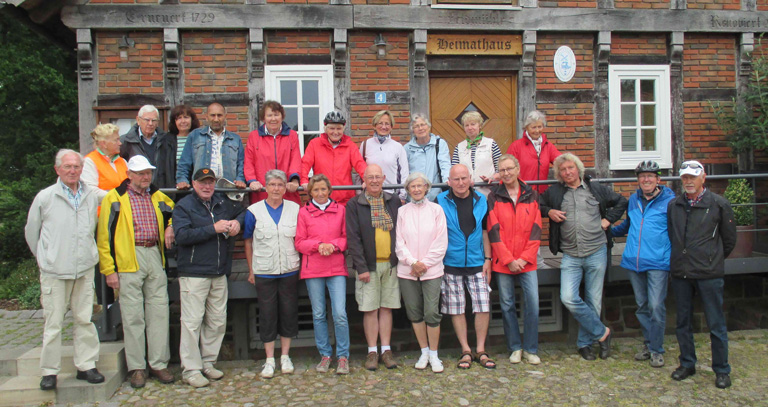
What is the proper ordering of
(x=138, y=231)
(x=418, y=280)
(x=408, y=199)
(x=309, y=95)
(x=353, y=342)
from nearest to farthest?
(x=138, y=231), (x=418, y=280), (x=408, y=199), (x=353, y=342), (x=309, y=95)

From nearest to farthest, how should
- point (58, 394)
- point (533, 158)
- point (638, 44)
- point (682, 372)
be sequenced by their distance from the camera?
point (58, 394), point (682, 372), point (533, 158), point (638, 44)

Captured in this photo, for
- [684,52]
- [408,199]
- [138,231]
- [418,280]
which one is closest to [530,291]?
[418,280]

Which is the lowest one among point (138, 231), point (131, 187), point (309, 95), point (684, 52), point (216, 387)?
point (216, 387)

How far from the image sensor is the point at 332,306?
15.9 feet

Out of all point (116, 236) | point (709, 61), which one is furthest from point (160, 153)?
point (709, 61)

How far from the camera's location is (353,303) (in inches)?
229

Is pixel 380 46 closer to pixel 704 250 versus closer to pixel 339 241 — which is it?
pixel 339 241

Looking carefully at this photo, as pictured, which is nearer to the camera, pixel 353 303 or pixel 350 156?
pixel 350 156

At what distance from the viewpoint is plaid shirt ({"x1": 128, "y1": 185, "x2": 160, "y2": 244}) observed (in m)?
4.50

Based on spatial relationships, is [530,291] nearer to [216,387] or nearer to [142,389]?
[216,387]

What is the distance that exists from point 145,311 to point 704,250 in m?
4.66

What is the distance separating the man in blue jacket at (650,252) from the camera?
4.85 m

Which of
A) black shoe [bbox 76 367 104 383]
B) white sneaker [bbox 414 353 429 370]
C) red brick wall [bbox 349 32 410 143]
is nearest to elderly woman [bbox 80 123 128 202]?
black shoe [bbox 76 367 104 383]

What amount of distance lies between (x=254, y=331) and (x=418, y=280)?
2053 millimetres
